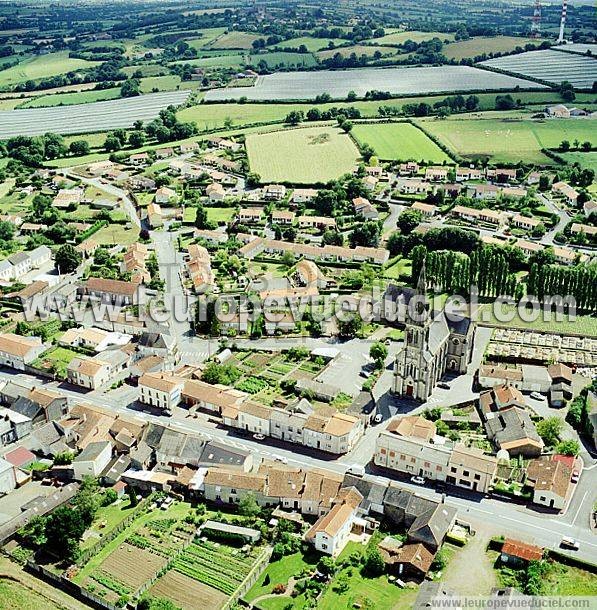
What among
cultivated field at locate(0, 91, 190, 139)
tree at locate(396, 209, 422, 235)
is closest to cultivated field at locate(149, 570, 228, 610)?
tree at locate(396, 209, 422, 235)

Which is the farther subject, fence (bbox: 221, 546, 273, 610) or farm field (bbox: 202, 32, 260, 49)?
farm field (bbox: 202, 32, 260, 49)

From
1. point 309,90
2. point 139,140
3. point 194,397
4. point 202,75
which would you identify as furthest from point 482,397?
point 202,75

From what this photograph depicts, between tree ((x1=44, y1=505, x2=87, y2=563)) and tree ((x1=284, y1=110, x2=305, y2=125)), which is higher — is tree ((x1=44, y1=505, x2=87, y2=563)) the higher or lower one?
the lower one

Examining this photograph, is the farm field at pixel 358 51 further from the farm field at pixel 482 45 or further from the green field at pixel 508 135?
the green field at pixel 508 135

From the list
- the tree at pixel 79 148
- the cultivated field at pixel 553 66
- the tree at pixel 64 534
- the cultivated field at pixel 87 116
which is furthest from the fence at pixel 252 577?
the cultivated field at pixel 553 66

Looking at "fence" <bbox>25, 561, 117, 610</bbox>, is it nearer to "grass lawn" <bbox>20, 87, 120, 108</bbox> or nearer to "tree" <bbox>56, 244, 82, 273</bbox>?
"tree" <bbox>56, 244, 82, 273</bbox>
